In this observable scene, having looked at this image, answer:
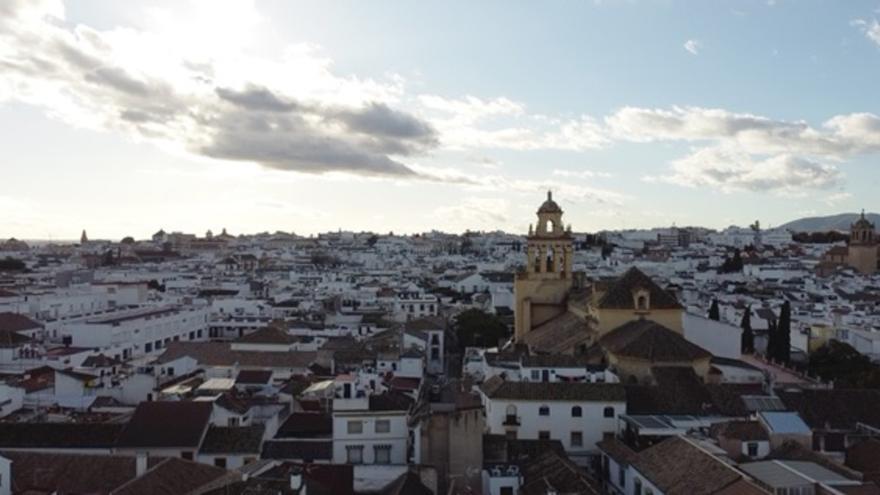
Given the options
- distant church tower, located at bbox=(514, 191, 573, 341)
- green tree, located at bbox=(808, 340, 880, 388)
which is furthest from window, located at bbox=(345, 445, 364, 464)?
green tree, located at bbox=(808, 340, 880, 388)

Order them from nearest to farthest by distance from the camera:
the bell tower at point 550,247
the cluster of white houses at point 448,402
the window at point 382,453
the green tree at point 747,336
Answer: the cluster of white houses at point 448,402, the window at point 382,453, the bell tower at point 550,247, the green tree at point 747,336

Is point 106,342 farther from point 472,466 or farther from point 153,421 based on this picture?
point 472,466

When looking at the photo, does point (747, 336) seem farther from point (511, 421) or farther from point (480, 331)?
point (511, 421)

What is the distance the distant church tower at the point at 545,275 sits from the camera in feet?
125

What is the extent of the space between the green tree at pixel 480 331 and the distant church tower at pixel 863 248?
2340 inches

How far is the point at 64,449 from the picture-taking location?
72.8 feet

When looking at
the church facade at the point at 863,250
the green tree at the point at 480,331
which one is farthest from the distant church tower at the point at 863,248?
A: the green tree at the point at 480,331

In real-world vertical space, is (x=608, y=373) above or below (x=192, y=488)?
above

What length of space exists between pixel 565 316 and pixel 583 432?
44.3ft

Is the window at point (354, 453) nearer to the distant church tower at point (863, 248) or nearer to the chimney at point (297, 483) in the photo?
the chimney at point (297, 483)

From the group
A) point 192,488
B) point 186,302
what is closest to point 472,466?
point 192,488

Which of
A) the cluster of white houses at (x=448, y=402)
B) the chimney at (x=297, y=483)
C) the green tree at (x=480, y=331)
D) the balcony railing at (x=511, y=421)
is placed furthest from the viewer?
the green tree at (x=480, y=331)

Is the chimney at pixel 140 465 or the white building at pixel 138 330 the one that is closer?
the chimney at pixel 140 465

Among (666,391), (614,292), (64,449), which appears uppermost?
(614,292)
